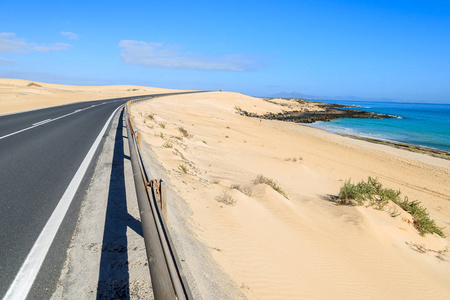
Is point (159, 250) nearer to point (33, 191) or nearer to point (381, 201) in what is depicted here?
point (33, 191)

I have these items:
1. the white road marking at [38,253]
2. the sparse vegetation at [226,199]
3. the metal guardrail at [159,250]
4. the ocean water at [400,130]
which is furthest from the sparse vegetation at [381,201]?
the ocean water at [400,130]

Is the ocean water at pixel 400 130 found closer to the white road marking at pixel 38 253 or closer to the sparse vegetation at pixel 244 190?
the sparse vegetation at pixel 244 190

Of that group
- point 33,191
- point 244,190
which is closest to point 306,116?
point 244,190

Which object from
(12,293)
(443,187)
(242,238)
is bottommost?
(443,187)

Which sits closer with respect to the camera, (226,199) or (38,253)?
(38,253)

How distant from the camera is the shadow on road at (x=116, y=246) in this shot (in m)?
2.57

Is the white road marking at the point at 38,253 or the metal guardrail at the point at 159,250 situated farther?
the white road marking at the point at 38,253

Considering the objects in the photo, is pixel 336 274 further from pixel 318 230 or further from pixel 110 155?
pixel 110 155

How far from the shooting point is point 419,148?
2691 cm

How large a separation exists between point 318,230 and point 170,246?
592 cm

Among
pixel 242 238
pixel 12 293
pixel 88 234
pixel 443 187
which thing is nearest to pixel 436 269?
pixel 242 238

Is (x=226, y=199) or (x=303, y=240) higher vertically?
(x=226, y=199)

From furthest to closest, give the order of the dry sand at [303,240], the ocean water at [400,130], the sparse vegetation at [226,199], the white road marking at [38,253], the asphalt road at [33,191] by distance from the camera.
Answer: the ocean water at [400,130], the sparse vegetation at [226,199], the dry sand at [303,240], the asphalt road at [33,191], the white road marking at [38,253]

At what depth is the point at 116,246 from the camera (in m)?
3.26
